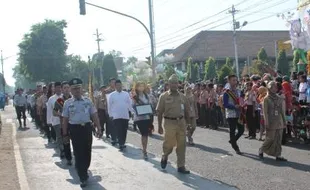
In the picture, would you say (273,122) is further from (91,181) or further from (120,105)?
(120,105)

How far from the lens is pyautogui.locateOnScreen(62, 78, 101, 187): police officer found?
878 centimetres

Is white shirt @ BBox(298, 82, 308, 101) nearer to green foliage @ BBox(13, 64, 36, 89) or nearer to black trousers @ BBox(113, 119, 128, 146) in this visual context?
black trousers @ BBox(113, 119, 128, 146)

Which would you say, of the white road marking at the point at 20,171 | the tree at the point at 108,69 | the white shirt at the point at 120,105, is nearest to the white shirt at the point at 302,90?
the white shirt at the point at 120,105

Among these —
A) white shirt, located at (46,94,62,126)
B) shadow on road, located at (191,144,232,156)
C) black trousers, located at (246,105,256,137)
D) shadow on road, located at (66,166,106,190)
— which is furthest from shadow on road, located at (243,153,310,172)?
white shirt, located at (46,94,62,126)

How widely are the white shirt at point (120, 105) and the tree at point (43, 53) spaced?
5422 centimetres

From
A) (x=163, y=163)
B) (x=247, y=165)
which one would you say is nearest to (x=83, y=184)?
(x=163, y=163)

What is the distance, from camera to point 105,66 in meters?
75.9

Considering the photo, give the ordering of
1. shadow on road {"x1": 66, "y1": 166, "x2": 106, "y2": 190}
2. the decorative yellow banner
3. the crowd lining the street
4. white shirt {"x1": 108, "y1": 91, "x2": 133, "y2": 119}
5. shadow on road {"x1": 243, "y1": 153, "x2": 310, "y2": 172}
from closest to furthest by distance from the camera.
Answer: shadow on road {"x1": 66, "y1": 166, "x2": 106, "y2": 190}
the crowd lining the street
shadow on road {"x1": 243, "y1": 153, "x2": 310, "y2": 172}
white shirt {"x1": 108, "y1": 91, "x2": 133, "y2": 119}
the decorative yellow banner

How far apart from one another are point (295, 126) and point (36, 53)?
185 feet

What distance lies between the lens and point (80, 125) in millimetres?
8891

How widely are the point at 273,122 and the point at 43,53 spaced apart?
191ft

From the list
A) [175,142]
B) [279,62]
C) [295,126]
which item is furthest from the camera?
[279,62]

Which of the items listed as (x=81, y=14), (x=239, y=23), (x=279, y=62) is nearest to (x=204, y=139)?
(x=81, y=14)

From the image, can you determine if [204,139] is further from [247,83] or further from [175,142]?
[175,142]
